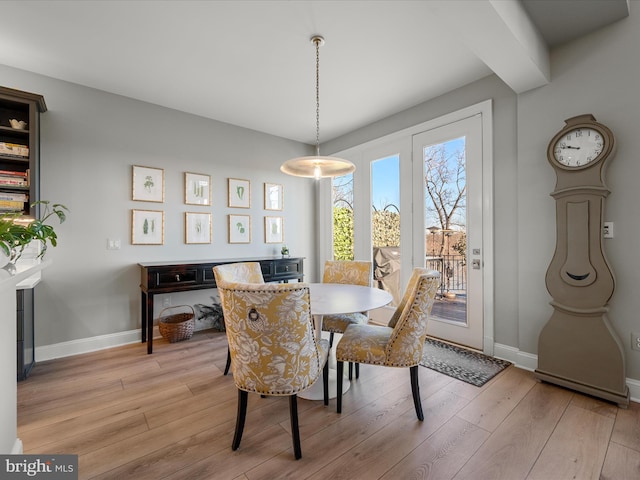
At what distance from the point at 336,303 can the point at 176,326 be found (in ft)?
7.02

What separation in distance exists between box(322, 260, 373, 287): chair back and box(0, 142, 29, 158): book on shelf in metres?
2.91

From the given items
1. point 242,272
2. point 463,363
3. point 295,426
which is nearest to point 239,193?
point 242,272

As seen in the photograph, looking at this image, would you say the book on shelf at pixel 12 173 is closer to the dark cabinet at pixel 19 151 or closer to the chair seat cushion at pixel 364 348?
the dark cabinet at pixel 19 151

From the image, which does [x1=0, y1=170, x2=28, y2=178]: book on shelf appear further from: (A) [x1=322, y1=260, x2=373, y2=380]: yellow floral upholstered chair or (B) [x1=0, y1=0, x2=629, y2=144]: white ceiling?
(A) [x1=322, y1=260, x2=373, y2=380]: yellow floral upholstered chair

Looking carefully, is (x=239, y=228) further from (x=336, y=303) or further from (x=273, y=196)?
(x=336, y=303)

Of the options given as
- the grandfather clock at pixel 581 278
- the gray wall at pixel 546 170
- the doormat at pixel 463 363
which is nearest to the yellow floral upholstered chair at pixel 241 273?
the doormat at pixel 463 363

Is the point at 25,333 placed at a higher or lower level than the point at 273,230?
lower

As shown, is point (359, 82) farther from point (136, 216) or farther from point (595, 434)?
point (595, 434)

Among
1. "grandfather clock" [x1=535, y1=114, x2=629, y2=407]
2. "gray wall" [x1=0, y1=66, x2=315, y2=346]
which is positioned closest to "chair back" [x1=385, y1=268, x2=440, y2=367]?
"grandfather clock" [x1=535, y1=114, x2=629, y2=407]

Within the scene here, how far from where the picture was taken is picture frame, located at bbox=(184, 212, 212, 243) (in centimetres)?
350

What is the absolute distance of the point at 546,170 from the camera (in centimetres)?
235

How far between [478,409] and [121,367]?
2.91 m

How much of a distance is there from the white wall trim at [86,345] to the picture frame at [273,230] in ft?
6.40

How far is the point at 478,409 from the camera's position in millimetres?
1880
